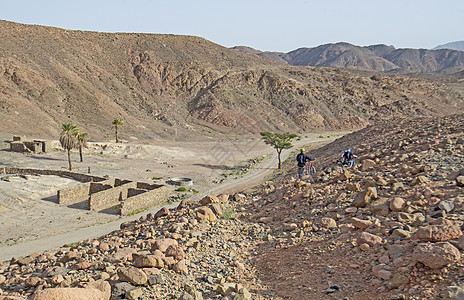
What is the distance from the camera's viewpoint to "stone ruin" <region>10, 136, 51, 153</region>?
40.1m

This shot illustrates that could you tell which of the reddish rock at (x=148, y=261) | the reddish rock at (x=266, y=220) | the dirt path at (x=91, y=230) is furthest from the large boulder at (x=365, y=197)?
the dirt path at (x=91, y=230)

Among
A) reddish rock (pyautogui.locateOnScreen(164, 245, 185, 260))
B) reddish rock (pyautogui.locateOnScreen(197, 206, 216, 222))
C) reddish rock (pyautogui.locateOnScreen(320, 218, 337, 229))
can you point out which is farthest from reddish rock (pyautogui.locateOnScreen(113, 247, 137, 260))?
reddish rock (pyautogui.locateOnScreen(320, 218, 337, 229))

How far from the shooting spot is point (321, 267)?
6.84m

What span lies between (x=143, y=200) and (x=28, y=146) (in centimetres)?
2164

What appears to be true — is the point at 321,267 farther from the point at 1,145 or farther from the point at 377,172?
the point at 1,145

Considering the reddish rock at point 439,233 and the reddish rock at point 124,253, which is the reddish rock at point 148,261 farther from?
the reddish rock at point 439,233

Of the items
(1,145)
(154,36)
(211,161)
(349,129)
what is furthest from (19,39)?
(349,129)

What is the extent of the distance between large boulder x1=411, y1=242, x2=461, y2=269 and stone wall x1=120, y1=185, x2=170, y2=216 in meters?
21.1

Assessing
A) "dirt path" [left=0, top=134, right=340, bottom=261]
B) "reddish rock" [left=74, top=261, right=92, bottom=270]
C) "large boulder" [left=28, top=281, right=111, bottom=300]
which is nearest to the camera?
"large boulder" [left=28, top=281, right=111, bottom=300]

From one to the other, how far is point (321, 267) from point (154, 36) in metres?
94.4

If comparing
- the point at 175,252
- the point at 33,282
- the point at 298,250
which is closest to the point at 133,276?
the point at 175,252

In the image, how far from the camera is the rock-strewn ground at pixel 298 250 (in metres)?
5.89

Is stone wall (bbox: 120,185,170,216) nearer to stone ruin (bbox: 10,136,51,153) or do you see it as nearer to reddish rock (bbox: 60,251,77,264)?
reddish rock (bbox: 60,251,77,264)

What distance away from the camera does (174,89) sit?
83.6 meters
